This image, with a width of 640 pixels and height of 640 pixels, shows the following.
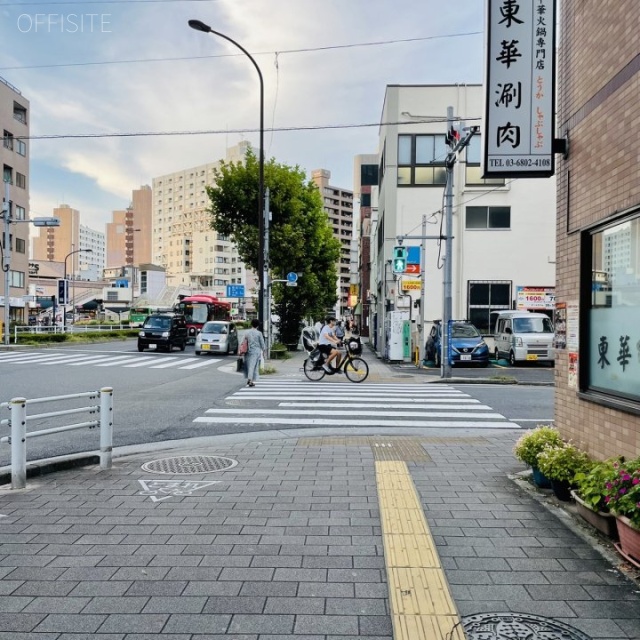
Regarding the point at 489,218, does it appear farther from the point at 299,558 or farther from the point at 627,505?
the point at 299,558

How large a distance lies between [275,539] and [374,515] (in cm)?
100

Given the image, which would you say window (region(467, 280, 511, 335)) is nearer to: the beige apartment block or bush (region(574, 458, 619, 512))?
the beige apartment block

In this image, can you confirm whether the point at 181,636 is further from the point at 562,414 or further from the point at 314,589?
the point at 562,414

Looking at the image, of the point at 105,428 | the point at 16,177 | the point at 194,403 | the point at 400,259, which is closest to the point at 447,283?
the point at 400,259

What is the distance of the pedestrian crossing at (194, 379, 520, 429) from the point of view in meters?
10.3

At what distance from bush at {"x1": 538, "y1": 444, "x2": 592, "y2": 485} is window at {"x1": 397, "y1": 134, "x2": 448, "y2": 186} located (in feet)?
88.9

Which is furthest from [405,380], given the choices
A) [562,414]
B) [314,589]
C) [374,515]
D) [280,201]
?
[280,201]

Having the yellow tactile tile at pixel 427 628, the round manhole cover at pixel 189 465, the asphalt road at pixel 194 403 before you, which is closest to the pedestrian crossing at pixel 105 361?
the asphalt road at pixel 194 403

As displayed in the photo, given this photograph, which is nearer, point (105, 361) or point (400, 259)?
point (400, 259)

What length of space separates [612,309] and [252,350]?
435 inches

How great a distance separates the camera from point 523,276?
1208 inches

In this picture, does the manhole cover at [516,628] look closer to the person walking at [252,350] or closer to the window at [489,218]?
the person walking at [252,350]

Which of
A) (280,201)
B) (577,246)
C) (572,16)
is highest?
(280,201)

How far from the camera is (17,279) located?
52.8 m
